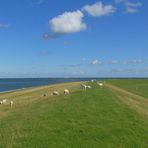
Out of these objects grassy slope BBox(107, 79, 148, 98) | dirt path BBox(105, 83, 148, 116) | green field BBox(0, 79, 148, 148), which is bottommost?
green field BBox(0, 79, 148, 148)

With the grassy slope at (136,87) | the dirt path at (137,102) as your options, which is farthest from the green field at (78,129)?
the grassy slope at (136,87)

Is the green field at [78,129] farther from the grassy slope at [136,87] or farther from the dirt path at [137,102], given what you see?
the grassy slope at [136,87]

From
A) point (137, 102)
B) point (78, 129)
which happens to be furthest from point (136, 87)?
point (78, 129)

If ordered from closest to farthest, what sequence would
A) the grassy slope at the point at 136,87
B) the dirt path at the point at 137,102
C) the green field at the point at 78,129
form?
the green field at the point at 78,129 < the dirt path at the point at 137,102 < the grassy slope at the point at 136,87

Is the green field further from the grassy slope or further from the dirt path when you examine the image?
the grassy slope

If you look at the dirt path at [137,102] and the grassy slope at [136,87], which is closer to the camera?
the dirt path at [137,102]

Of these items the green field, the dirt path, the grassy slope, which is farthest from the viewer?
the grassy slope

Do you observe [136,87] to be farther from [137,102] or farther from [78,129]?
[78,129]

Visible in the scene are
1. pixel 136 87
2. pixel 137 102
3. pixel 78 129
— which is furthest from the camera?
pixel 136 87

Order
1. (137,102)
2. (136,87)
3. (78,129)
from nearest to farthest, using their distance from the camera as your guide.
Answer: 1. (78,129)
2. (137,102)
3. (136,87)

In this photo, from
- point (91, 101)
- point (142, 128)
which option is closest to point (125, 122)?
point (142, 128)

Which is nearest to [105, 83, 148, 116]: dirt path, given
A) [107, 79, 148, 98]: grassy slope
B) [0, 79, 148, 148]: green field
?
[0, 79, 148, 148]: green field

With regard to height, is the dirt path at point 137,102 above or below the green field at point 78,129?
above

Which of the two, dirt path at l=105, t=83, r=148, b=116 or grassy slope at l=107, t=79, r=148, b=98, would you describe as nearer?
dirt path at l=105, t=83, r=148, b=116
